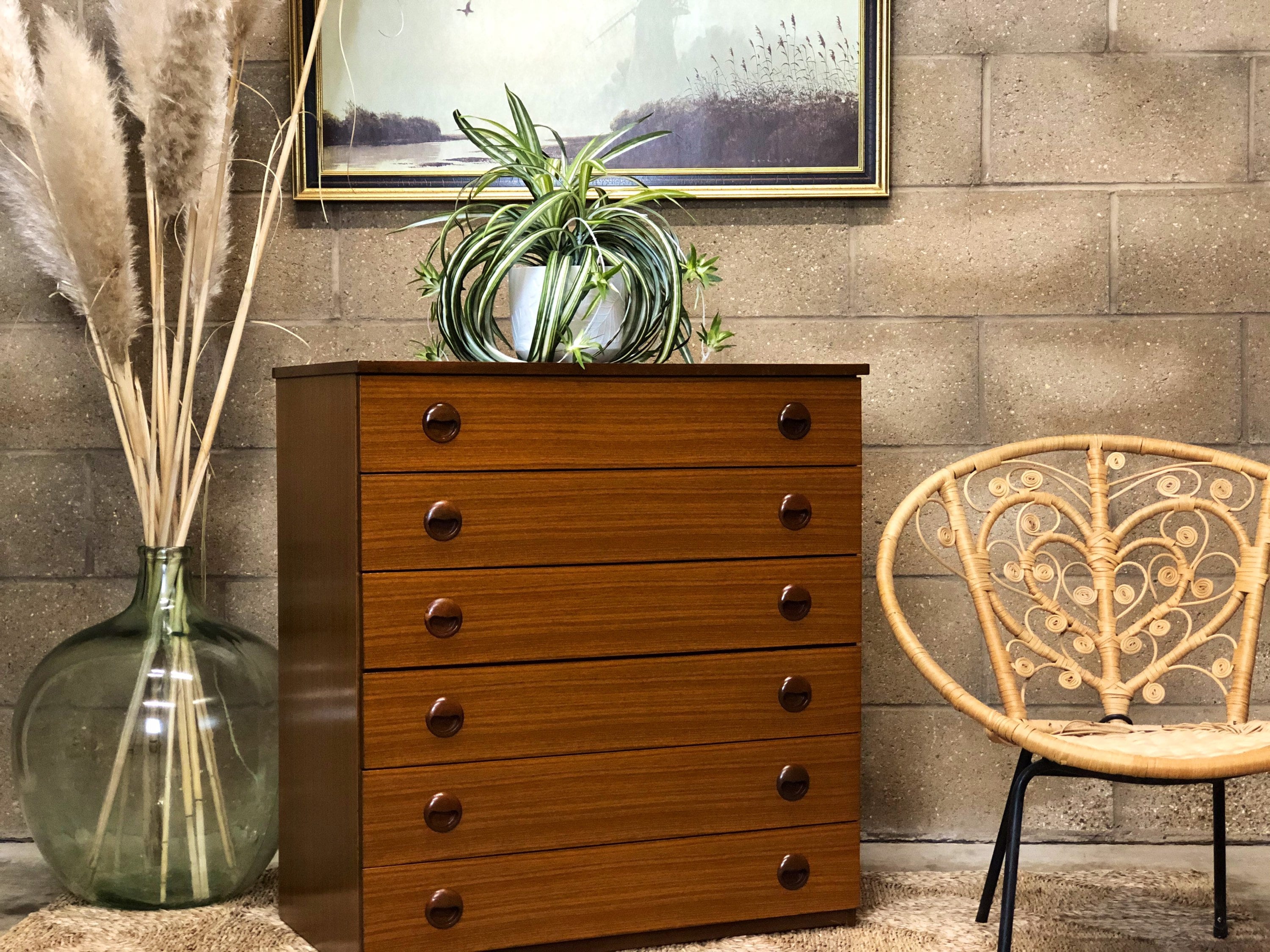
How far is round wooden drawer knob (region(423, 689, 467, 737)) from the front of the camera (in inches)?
64.7

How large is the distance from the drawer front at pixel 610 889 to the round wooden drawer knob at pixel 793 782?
57mm

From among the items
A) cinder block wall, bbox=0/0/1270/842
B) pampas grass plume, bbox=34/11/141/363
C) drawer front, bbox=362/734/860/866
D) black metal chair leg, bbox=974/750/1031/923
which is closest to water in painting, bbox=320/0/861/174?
cinder block wall, bbox=0/0/1270/842

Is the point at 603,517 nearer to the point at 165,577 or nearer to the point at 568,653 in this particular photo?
the point at 568,653

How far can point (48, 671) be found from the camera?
2004 millimetres

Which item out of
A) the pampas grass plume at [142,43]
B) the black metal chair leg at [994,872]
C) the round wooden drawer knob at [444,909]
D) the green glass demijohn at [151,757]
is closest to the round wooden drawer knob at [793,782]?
the black metal chair leg at [994,872]

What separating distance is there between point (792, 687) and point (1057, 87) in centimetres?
130

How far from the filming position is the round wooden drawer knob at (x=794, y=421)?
71.3 inches

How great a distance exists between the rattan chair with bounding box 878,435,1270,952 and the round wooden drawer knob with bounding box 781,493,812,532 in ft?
0.43

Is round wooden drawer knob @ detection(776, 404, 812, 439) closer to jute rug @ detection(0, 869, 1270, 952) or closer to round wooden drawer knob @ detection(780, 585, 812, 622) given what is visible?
round wooden drawer knob @ detection(780, 585, 812, 622)

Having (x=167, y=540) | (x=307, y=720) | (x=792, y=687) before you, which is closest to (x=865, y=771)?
(x=792, y=687)

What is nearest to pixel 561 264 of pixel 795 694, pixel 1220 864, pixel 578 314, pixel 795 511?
pixel 578 314

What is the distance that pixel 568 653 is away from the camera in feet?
5.61

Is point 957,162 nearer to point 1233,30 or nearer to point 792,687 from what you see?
point 1233,30

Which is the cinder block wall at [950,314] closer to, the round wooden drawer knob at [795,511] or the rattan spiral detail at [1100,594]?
the rattan spiral detail at [1100,594]
